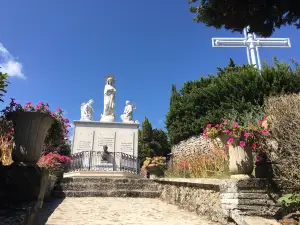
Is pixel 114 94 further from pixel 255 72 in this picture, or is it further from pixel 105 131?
pixel 255 72

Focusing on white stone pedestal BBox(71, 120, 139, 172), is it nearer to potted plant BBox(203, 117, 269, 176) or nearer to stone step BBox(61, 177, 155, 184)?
stone step BBox(61, 177, 155, 184)

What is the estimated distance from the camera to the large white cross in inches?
811

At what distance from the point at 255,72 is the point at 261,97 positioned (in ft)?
4.55

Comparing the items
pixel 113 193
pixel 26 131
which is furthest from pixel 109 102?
pixel 26 131

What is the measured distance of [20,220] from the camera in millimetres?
1982

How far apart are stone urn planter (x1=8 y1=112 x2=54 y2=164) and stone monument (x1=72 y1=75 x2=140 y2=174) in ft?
29.1

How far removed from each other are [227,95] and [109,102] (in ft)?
23.9

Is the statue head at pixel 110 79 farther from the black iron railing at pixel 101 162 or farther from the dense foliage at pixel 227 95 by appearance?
the black iron railing at pixel 101 162

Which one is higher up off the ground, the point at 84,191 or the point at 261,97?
the point at 261,97

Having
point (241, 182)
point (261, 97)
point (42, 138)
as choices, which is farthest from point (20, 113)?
point (261, 97)

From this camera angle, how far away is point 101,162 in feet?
40.0

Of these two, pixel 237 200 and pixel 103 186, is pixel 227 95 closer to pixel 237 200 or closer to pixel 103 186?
pixel 103 186

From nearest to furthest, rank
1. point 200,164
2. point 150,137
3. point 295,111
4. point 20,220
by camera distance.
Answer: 1. point 20,220
2. point 295,111
3. point 200,164
4. point 150,137

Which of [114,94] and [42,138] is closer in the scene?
[42,138]
